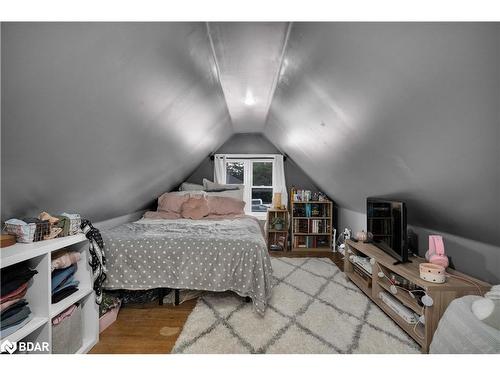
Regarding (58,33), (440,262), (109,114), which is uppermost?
(58,33)

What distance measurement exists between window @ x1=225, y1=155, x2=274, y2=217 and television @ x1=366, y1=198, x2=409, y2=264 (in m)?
2.29

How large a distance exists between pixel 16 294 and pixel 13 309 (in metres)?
0.08

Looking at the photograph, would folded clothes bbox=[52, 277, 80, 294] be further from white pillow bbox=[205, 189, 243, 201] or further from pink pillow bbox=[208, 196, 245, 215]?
white pillow bbox=[205, 189, 243, 201]

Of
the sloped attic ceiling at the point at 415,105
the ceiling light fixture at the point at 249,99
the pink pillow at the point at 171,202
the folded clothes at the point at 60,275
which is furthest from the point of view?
the pink pillow at the point at 171,202

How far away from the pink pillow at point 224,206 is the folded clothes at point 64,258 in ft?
6.23

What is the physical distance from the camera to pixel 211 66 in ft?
5.70

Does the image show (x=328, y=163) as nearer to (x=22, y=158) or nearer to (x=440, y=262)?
(x=440, y=262)

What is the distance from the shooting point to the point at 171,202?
3.29m

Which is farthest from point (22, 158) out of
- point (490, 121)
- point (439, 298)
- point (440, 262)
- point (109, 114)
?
point (440, 262)

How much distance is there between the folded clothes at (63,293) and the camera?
1306 millimetres

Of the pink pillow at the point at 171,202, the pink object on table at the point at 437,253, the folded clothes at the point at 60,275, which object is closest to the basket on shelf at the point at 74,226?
the folded clothes at the point at 60,275

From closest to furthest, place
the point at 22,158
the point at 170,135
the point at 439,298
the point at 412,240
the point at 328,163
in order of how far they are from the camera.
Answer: the point at 22,158, the point at 439,298, the point at 412,240, the point at 170,135, the point at 328,163

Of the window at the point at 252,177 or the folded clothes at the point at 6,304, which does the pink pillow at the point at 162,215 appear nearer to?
the window at the point at 252,177
